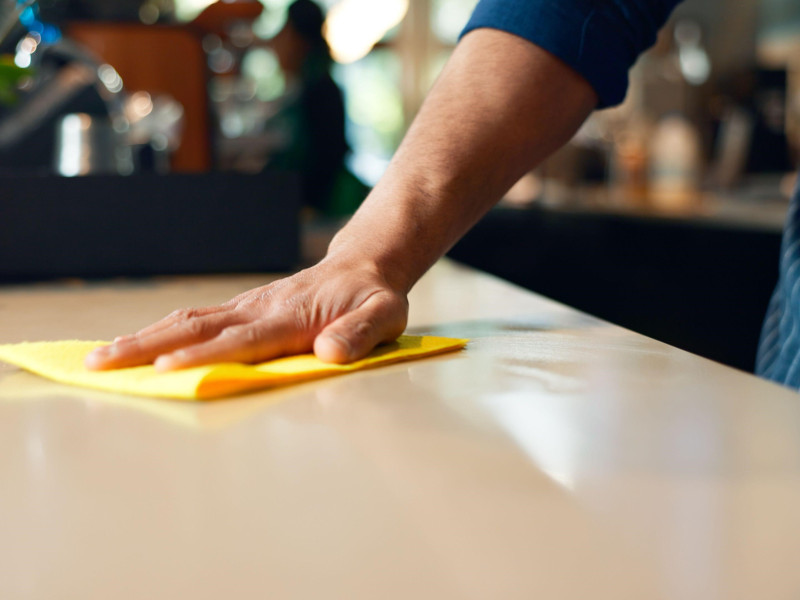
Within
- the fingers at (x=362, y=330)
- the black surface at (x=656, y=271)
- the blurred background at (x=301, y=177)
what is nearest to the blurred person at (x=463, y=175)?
the fingers at (x=362, y=330)

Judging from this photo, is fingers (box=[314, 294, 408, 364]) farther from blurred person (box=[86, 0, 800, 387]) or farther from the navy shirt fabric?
the navy shirt fabric

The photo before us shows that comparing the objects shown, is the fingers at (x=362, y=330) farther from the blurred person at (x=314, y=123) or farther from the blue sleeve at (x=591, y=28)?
the blurred person at (x=314, y=123)

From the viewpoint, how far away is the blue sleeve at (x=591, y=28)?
70cm

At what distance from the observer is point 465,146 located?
26.5 inches

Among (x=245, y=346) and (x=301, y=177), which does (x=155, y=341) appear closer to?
(x=245, y=346)

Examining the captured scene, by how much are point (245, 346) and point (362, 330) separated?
2.9 inches

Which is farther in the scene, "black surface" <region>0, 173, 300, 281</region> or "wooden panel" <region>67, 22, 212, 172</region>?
"wooden panel" <region>67, 22, 212, 172</region>

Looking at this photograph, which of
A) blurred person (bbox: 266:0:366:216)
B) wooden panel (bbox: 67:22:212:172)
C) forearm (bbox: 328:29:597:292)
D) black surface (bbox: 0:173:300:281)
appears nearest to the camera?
forearm (bbox: 328:29:597:292)

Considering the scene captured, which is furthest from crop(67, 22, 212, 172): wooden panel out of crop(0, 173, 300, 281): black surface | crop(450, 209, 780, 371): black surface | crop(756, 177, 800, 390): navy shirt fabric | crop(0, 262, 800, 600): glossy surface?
crop(0, 262, 800, 600): glossy surface

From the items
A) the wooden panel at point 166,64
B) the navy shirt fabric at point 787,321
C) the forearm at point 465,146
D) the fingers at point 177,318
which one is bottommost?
the navy shirt fabric at point 787,321

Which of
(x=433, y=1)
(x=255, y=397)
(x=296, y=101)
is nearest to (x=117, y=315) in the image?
(x=255, y=397)

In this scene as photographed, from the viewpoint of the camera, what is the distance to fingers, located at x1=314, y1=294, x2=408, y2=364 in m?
0.49

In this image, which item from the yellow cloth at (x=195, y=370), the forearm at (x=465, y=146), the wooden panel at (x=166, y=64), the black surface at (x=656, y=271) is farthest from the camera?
the wooden panel at (x=166, y=64)

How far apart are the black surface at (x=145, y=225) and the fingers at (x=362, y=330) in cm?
43
